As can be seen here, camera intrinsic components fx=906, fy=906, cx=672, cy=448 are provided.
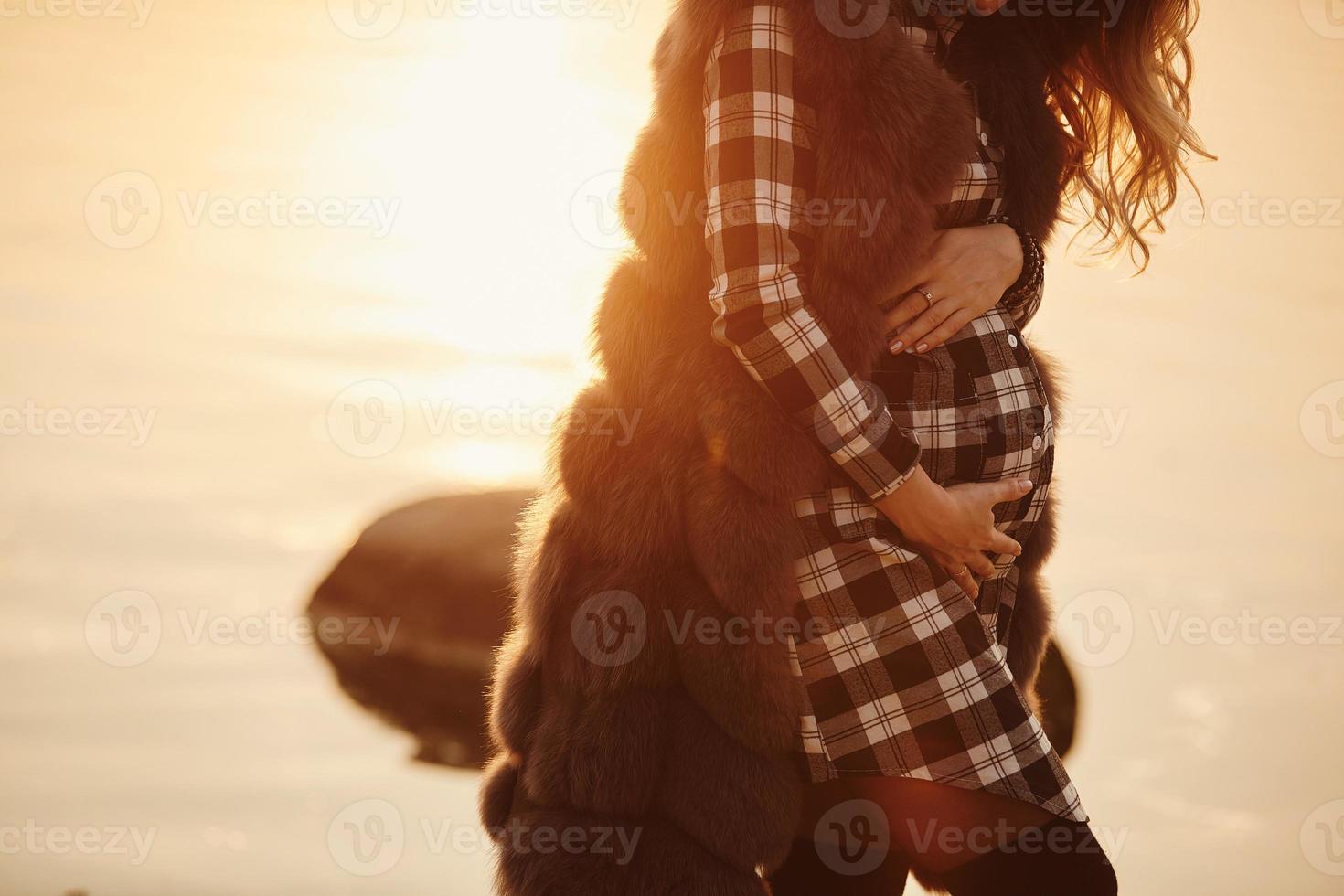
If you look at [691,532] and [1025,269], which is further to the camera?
[1025,269]

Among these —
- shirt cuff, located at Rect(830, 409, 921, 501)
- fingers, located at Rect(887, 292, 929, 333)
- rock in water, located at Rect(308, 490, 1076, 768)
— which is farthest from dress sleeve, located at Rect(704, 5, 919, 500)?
rock in water, located at Rect(308, 490, 1076, 768)

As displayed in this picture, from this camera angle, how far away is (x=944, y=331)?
958 mm

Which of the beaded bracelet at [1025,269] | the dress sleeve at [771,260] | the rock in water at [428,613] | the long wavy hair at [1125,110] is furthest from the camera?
the rock in water at [428,613]

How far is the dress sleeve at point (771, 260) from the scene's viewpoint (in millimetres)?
858

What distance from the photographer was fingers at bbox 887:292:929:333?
95cm

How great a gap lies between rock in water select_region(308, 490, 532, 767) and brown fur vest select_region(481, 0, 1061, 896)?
66.7 inches

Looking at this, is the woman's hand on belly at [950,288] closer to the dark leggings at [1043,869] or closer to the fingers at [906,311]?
the fingers at [906,311]

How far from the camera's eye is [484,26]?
9.39 feet

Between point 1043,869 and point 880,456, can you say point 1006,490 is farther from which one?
point 1043,869

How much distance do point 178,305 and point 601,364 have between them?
2.64m

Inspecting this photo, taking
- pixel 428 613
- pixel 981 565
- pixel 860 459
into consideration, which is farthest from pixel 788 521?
pixel 428 613

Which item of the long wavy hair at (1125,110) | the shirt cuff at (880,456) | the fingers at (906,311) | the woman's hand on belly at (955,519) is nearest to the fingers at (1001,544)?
the woman's hand on belly at (955,519)

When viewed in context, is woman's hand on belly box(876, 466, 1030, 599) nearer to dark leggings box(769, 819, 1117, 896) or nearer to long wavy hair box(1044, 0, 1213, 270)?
dark leggings box(769, 819, 1117, 896)

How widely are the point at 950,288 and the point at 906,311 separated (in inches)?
2.4
